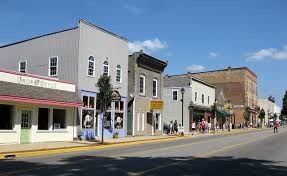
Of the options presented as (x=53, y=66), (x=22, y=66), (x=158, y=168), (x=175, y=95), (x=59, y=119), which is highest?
(x=22, y=66)

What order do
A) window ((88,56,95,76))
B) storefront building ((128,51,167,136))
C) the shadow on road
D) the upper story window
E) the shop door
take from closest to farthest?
the shadow on road < the shop door < window ((88,56,95,76)) < the upper story window < storefront building ((128,51,167,136))

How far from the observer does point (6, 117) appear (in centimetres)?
2706

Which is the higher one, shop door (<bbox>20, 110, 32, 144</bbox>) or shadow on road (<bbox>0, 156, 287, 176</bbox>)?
shop door (<bbox>20, 110, 32, 144</bbox>)

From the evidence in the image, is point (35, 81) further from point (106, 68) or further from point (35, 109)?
point (106, 68)

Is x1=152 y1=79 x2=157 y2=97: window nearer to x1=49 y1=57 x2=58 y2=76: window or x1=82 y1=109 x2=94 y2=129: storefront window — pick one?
x1=82 y1=109 x2=94 y2=129: storefront window

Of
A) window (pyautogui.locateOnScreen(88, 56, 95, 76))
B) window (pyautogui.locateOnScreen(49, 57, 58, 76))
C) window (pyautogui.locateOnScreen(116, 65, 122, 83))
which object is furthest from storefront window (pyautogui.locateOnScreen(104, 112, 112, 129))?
window (pyautogui.locateOnScreen(49, 57, 58, 76))

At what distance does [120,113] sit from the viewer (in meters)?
38.9

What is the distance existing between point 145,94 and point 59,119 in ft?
44.1

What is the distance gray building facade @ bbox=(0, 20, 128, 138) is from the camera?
3344cm

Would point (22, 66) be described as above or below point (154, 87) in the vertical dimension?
above

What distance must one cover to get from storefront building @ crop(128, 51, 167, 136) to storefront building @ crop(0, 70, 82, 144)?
9.25 m

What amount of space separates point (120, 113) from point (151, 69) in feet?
24.1

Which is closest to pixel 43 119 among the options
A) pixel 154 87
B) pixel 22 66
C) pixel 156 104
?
pixel 22 66

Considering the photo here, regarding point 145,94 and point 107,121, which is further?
point 145,94
